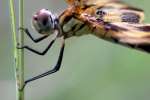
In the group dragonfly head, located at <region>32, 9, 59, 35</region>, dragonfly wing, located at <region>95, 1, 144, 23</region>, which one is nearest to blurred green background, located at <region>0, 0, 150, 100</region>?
dragonfly wing, located at <region>95, 1, 144, 23</region>

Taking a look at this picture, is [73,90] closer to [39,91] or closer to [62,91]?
[62,91]

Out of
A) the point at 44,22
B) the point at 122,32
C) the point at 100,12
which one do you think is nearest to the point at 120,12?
the point at 100,12

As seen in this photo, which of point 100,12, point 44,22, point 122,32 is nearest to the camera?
point 122,32

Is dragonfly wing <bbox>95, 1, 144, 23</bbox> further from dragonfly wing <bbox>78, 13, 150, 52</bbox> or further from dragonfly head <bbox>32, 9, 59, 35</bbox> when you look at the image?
dragonfly head <bbox>32, 9, 59, 35</bbox>

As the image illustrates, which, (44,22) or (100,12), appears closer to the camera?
(44,22)

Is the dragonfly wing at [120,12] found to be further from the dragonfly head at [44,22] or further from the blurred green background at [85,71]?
the dragonfly head at [44,22]

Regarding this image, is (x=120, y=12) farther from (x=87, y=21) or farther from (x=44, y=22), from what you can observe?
(x=44, y=22)

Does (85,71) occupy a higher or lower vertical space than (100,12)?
lower
